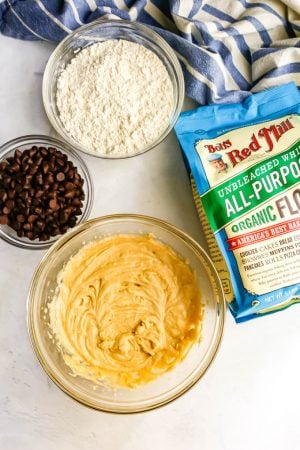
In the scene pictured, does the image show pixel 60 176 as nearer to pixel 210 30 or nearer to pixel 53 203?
pixel 53 203

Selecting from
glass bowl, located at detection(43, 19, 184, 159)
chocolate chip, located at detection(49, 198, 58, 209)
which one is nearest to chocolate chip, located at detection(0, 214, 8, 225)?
chocolate chip, located at detection(49, 198, 58, 209)

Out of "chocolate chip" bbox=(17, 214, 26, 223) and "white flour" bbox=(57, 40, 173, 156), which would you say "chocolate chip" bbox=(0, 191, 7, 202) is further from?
"white flour" bbox=(57, 40, 173, 156)

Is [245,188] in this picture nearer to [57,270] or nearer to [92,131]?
[92,131]

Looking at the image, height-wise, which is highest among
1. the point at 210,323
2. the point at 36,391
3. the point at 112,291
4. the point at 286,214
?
the point at 286,214

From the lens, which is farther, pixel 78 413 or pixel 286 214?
pixel 78 413

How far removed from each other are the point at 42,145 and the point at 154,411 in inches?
30.1

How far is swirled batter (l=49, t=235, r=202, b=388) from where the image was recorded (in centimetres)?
153

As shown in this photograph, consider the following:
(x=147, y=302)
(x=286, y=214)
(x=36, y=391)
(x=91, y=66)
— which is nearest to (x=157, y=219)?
(x=147, y=302)

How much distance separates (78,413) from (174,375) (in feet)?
0.94

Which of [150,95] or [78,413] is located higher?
[150,95]

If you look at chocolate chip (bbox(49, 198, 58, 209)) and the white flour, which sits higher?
the white flour

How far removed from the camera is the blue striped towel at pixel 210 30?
161 centimetres

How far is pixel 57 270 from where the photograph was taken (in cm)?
157

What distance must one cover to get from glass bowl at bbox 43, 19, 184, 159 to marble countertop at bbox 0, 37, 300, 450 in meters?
0.05
